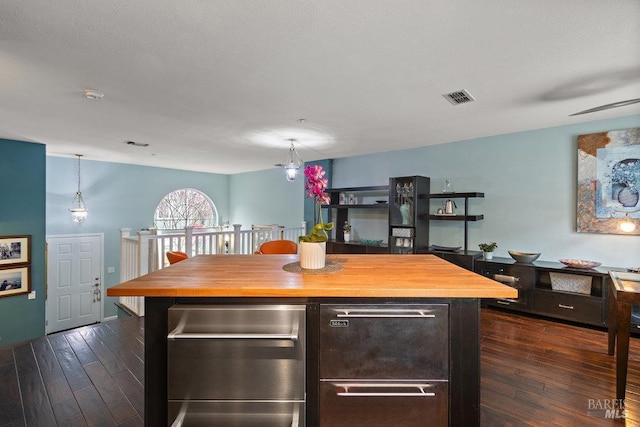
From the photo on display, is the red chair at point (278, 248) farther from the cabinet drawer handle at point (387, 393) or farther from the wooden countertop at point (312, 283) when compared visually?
the cabinet drawer handle at point (387, 393)

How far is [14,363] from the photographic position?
2412 mm

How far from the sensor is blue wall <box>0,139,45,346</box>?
13.6 ft

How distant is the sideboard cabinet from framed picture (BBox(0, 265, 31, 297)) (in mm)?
6435

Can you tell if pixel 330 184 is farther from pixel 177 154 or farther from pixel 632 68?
pixel 632 68

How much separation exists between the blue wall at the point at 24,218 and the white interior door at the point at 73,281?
1.63 metres

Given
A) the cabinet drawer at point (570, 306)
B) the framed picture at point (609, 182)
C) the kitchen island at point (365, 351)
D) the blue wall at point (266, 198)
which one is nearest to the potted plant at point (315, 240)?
the kitchen island at point (365, 351)

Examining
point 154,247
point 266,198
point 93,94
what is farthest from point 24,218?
point 266,198

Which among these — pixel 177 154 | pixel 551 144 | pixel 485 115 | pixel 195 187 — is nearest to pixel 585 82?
pixel 485 115

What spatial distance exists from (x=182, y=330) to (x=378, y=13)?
73.3 inches

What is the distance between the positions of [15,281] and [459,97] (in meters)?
6.17

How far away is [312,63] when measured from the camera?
2.10 m

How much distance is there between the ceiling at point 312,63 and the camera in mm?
1580

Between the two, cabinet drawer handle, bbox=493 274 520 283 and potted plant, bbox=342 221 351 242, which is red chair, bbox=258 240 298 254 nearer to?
potted plant, bbox=342 221 351 242

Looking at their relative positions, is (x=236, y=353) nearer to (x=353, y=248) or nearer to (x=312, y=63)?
(x=312, y=63)
